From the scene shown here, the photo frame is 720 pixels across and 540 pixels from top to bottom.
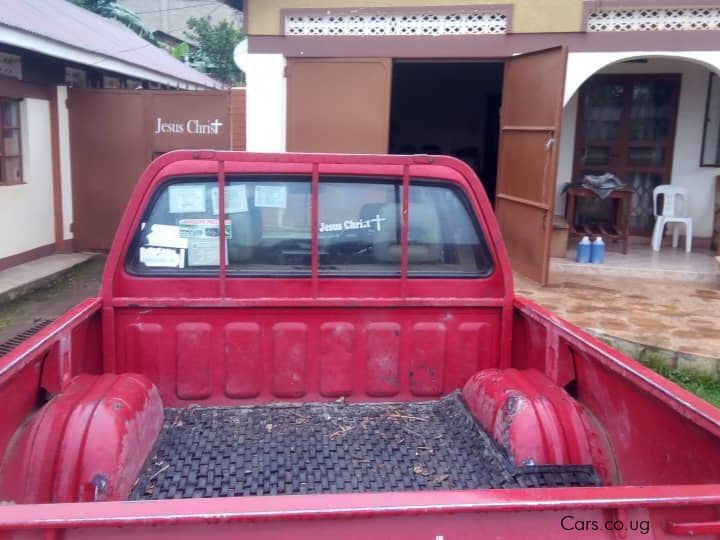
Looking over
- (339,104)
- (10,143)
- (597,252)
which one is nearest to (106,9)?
(10,143)

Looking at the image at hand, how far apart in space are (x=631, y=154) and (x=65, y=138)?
775 centimetres

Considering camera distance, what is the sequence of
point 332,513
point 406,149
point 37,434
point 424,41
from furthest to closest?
point 406,149
point 424,41
point 37,434
point 332,513

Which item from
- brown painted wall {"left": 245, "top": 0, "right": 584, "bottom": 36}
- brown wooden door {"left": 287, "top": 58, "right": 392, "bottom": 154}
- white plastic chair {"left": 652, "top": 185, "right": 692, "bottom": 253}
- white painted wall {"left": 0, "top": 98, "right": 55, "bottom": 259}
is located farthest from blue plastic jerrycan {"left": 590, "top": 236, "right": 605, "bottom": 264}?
white painted wall {"left": 0, "top": 98, "right": 55, "bottom": 259}

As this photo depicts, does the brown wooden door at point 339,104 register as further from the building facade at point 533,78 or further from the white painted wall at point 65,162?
the white painted wall at point 65,162

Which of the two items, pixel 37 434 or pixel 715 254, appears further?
pixel 715 254

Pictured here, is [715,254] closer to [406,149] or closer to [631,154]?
[631,154]

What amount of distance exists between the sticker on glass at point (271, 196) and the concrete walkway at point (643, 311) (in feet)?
11.5

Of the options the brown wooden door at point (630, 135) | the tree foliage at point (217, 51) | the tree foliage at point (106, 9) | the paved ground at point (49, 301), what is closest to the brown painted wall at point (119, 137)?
the paved ground at point (49, 301)

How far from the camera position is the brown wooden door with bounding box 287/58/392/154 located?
8.28 metres

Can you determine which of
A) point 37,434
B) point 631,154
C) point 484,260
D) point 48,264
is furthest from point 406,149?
point 37,434

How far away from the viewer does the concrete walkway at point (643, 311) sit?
5512 mm

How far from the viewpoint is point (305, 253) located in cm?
312

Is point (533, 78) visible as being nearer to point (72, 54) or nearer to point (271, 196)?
point (271, 196)

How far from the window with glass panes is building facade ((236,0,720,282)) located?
2878mm
